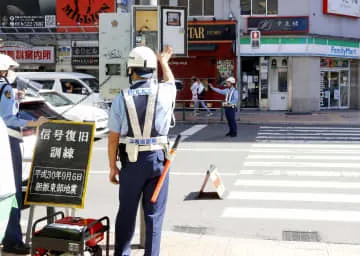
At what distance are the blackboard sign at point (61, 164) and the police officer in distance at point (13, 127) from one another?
0.18 m

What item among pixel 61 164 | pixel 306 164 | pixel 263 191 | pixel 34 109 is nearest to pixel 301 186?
pixel 263 191

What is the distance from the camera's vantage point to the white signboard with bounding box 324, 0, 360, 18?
30.7 meters

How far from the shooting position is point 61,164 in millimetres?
5875

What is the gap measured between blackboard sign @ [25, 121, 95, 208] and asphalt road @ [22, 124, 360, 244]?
220cm

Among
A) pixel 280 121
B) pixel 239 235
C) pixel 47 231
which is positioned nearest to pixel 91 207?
pixel 239 235

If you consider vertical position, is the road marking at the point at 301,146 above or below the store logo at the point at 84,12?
below

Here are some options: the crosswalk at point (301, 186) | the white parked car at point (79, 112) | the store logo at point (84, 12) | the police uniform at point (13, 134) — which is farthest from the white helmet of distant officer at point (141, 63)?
the store logo at point (84, 12)

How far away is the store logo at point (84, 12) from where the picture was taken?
32.1 metres

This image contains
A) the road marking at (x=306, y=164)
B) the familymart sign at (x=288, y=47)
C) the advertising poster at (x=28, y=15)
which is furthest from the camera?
the advertising poster at (x=28, y=15)

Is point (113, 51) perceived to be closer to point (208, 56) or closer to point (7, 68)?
point (7, 68)

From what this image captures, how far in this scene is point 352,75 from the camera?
1319 inches

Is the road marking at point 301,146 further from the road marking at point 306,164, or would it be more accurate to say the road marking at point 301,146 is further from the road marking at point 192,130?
the road marking at point 306,164

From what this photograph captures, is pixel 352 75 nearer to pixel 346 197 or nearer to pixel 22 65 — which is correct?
pixel 22 65

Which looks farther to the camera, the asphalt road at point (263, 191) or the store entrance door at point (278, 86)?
the store entrance door at point (278, 86)
